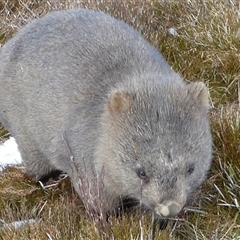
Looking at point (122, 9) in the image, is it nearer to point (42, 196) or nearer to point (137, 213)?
point (42, 196)

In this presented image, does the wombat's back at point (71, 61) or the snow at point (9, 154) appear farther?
the snow at point (9, 154)

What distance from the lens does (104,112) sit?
3.43 meters

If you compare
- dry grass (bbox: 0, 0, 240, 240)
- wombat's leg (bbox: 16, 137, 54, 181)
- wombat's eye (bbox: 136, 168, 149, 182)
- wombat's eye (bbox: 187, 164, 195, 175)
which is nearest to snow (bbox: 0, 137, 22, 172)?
dry grass (bbox: 0, 0, 240, 240)

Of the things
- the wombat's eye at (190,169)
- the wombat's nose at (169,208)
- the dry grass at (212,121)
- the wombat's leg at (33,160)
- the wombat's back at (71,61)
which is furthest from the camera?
the wombat's leg at (33,160)

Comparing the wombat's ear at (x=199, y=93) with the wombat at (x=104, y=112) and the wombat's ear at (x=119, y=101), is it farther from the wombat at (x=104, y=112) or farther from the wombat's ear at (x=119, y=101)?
the wombat's ear at (x=119, y=101)

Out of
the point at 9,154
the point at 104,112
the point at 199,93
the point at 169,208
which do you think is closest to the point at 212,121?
the point at 199,93

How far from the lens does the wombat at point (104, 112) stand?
10.3 feet

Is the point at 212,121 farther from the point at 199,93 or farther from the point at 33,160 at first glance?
the point at 33,160

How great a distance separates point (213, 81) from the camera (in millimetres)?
4738

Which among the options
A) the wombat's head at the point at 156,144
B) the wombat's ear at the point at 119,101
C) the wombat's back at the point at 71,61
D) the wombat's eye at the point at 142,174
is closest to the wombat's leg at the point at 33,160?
the wombat's back at the point at 71,61

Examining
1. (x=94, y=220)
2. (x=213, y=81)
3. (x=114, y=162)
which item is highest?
(x=114, y=162)

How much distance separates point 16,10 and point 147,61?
8.31ft

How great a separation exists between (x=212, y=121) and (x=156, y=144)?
103 centimetres

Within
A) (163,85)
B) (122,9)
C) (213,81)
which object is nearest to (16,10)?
(122,9)
